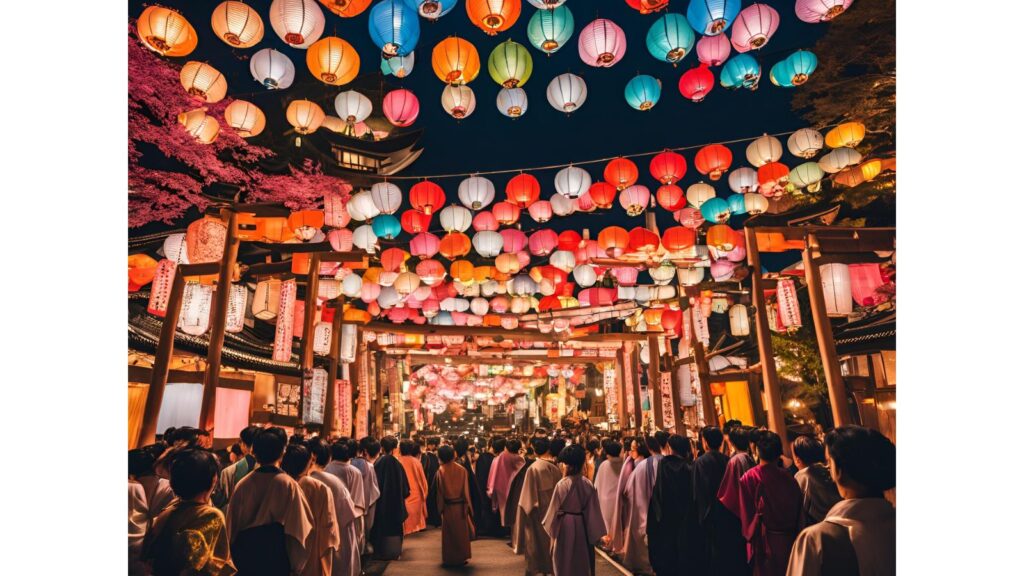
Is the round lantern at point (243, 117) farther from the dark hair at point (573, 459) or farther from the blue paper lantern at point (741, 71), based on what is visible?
the blue paper lantern at point (741, 71)

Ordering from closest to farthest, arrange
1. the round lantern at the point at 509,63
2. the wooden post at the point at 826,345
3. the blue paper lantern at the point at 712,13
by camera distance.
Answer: the blue paper lantern at the point at 712,13, the round lantern at the point at 509,63, the wooden post at the point at 826,345

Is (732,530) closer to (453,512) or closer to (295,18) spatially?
(453,512)

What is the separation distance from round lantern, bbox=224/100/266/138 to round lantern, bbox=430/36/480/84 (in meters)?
Answer: 3.55

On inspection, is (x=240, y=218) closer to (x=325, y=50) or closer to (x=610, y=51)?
(x=325, y=50)

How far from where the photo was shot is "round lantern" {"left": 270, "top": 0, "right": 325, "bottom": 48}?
8320 mm

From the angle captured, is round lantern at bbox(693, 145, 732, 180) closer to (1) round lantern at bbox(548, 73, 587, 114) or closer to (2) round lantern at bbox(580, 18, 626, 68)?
(1) round lantern at bbox(548, 73, 587, 114)

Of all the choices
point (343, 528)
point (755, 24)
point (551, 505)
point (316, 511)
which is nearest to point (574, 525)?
point (551, 505)

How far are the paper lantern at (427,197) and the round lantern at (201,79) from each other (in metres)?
4.98

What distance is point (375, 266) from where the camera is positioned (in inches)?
821

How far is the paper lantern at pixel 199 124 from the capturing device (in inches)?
426

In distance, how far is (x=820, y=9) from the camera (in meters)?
9.13

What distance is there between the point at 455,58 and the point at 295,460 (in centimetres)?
615

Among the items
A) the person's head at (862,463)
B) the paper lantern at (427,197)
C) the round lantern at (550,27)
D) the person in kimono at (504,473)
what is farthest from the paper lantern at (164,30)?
the person's head at (862,463)

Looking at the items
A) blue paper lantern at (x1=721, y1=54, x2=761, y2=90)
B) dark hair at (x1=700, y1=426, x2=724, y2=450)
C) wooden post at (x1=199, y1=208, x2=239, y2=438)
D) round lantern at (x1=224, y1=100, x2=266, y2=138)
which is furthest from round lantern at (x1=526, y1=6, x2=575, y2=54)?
wooden post at (x1=199, y1=208, x2=239, y2=438)
